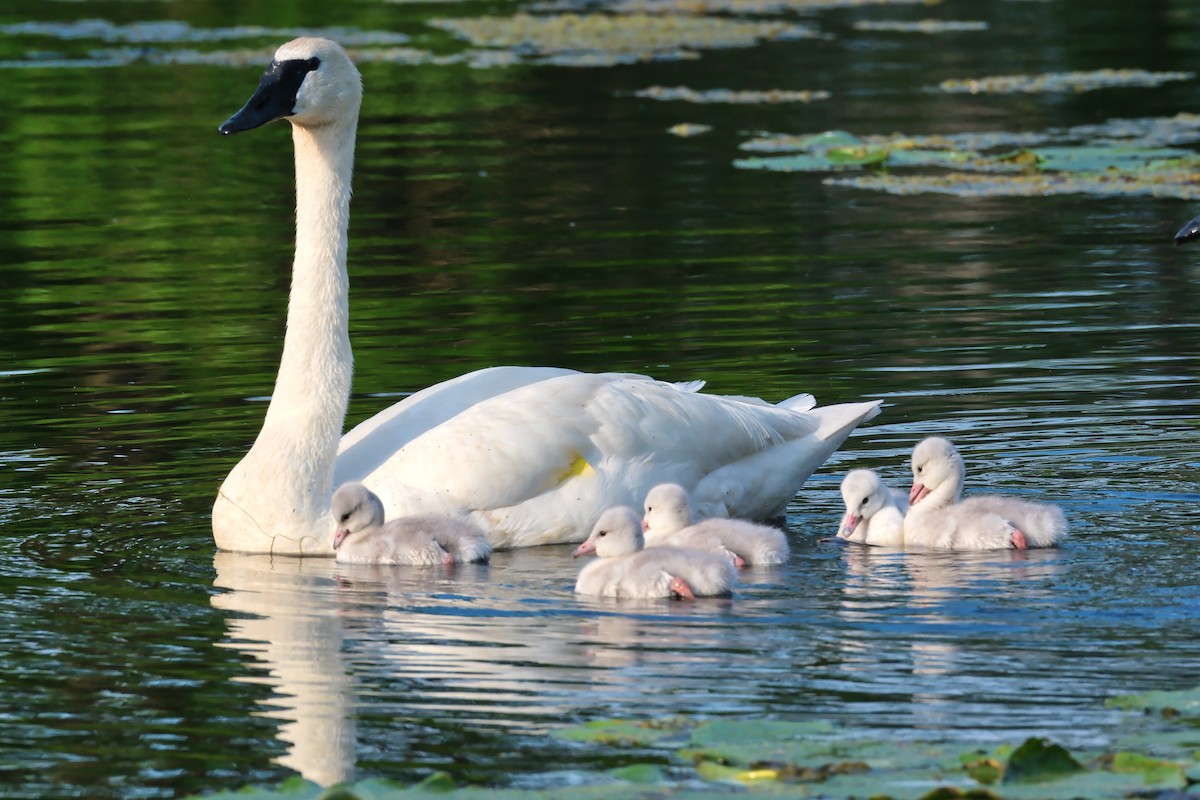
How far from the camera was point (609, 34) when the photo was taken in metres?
30.9

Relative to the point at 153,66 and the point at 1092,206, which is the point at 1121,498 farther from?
the point at 153,66

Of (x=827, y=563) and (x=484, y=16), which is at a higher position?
(x=484, y=16)

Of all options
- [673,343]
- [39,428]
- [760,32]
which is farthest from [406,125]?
[39,428]

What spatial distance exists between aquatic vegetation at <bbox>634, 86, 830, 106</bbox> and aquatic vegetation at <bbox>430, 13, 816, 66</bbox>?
2601 millimetres

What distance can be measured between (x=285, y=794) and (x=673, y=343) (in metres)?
7.55

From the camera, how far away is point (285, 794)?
5629mm

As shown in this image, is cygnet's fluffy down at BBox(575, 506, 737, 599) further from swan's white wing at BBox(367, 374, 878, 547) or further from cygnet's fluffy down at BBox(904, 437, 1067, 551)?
cygnet's fluffy down at BBox(904, 437, 1067, 551)

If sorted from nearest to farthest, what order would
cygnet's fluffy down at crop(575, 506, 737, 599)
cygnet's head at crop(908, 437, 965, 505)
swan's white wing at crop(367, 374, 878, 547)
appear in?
cygnet's fluffy down at crop(575, 506, 737, 599) → cygnet's head at crop(908, 437, 965, 505) → swan's white wing at crop(367, 374, 878, 547)

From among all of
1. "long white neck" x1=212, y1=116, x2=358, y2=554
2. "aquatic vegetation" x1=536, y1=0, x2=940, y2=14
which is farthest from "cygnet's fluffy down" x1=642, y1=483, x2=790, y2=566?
"aquatic vegetation" x1=536, y1=0, x2=940, y2=14

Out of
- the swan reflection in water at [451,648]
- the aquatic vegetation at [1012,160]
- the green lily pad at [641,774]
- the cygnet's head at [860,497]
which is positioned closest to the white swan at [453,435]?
the swan reflection in water at [451,648]

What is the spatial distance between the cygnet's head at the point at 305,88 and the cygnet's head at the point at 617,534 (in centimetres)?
234

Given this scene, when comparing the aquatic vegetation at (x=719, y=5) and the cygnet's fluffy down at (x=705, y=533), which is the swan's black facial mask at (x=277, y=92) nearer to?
the cygnet's fluffy down at (x=705, y=533)

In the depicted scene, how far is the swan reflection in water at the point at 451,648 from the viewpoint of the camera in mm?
6402

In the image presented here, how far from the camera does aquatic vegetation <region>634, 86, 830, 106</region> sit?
24.2m
